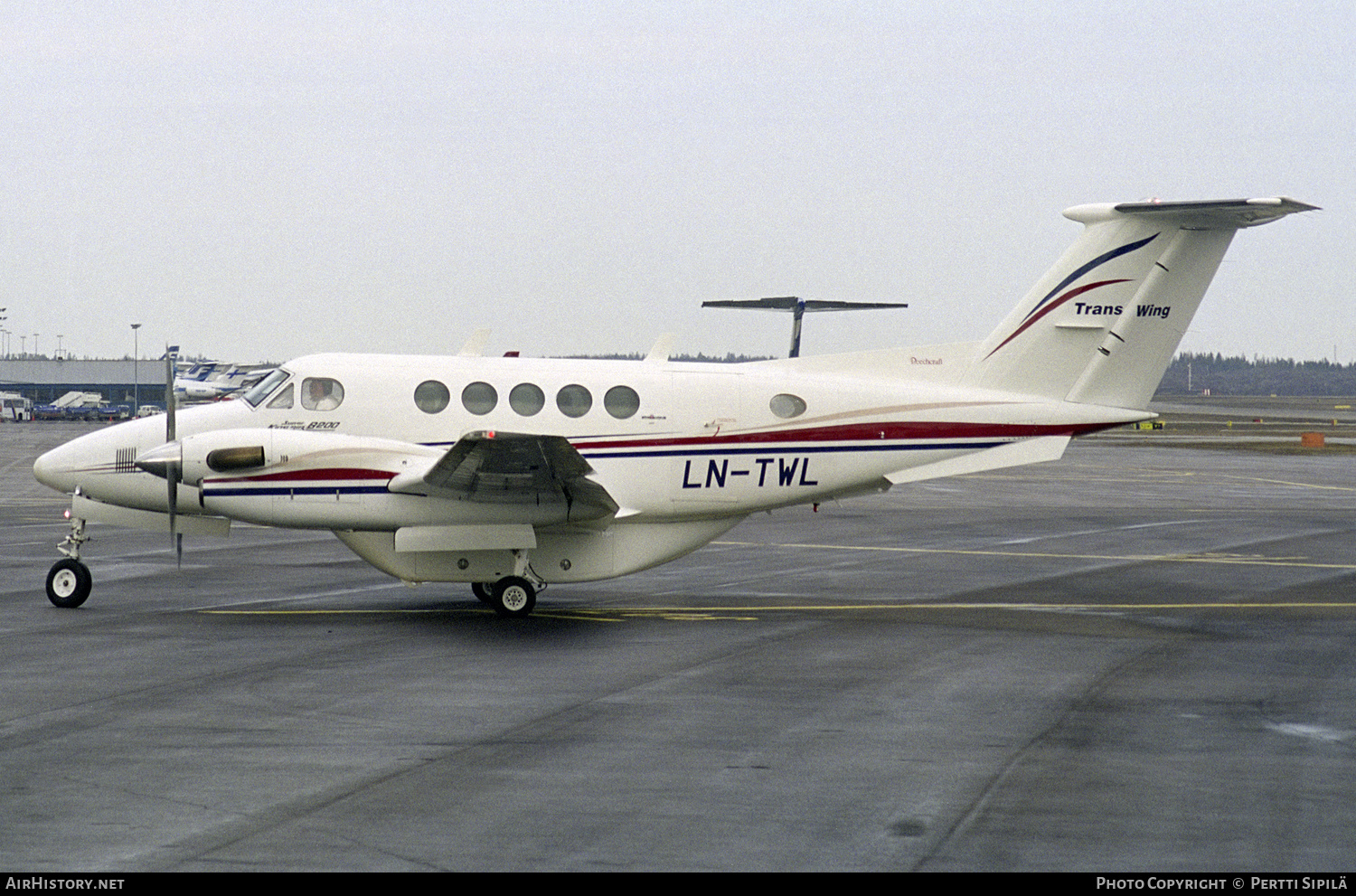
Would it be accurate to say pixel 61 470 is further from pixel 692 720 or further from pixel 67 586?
pixel 692 720

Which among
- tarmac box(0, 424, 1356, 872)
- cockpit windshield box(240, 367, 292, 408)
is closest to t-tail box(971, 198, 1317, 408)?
tarmac box(0, 424, 1356, 872)

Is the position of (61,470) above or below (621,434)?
below

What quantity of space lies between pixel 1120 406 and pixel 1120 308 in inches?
50.8

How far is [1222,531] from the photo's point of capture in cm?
2619

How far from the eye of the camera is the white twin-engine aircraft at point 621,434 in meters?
14.8

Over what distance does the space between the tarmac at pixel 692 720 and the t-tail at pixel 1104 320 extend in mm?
2930

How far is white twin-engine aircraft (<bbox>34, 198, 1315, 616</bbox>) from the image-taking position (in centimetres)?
1480

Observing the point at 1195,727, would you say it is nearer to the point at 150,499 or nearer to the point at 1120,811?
the point at 1120,811

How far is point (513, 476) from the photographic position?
14.6 m

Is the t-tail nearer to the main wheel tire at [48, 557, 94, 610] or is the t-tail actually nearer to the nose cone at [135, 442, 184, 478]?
the nose cone at [135, 442, 184, 478]

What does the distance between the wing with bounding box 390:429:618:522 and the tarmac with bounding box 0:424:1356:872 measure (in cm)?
148

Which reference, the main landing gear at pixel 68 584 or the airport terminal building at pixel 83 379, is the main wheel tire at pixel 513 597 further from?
the airport terminal building at pixel 83 379

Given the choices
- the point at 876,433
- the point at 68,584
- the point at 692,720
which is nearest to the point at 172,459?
the point at 68,584

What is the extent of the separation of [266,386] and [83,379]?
13541 cm
